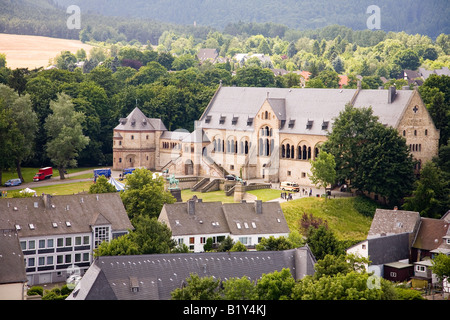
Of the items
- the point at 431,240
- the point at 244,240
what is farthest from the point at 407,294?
the point at 244,240

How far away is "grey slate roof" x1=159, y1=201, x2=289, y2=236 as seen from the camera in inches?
3346

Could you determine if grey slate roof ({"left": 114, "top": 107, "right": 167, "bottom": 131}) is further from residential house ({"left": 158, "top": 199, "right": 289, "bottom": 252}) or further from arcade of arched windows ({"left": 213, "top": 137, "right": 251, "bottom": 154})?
residential house ({"left": 158, "top": 199, "right": 289, "bottom": 252})

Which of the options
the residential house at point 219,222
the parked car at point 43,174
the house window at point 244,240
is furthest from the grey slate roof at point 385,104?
the parked car at point 43,174

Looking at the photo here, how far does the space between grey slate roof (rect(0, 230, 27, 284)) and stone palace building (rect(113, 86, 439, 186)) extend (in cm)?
4834

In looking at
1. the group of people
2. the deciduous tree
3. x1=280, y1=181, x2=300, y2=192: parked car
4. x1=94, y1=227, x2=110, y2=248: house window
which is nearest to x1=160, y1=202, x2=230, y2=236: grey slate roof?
x1=94, y1=227, x2=110, y2=248: house window

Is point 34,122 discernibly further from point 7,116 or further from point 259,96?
point 259,96

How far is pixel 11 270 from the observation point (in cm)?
6738

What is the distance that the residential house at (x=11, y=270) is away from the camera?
2598 inches

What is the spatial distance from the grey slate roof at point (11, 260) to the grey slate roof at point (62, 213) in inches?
257

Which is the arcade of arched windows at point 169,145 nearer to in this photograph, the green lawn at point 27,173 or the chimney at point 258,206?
the green lawn at point 27,173

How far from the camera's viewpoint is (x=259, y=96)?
122 metres

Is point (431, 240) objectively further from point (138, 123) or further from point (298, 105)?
point (138, 123)

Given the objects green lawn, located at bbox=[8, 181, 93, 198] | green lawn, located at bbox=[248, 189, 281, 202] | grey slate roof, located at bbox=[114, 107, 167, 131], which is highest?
grey slate roof, located at bbox=[114, 107, 167, 131]
